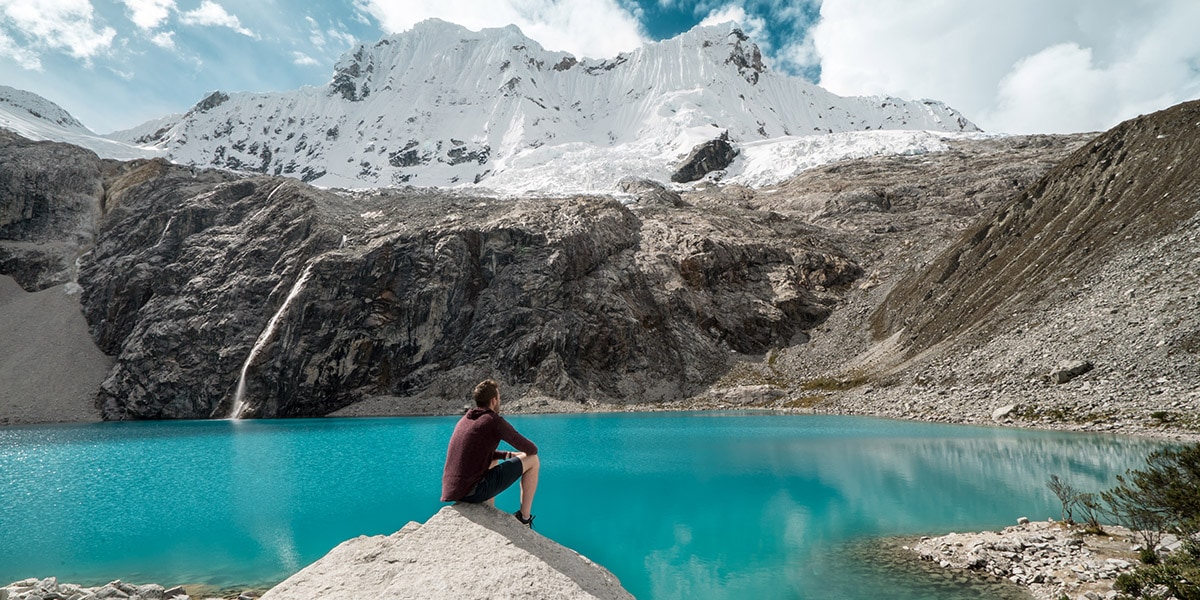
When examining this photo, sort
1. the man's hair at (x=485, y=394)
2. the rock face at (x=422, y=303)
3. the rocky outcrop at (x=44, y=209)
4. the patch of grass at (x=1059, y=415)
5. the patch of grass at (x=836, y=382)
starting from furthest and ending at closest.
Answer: the rocky outcrop at (x=44, y=209) → the rock face at (x=422, y=303) → the patch of grass at (x=836, y=382) → the patch of grass at (x=1059, y=415) → the man's hair at (x=485, y=394)

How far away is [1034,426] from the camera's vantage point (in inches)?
1505

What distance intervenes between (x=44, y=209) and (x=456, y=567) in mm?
145926

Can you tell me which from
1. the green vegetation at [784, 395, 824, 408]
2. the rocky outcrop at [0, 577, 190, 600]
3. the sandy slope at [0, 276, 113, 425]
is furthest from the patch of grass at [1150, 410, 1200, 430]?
the sandy slope at [0, 276, 113, 425]

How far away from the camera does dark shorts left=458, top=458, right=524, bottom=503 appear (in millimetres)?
8234

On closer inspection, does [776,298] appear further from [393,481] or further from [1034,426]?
[393,481]

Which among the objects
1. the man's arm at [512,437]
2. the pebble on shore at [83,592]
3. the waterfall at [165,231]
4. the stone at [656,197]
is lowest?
the pebble on shore at [83,592]

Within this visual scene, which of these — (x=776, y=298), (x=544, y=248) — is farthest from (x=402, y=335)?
(x=776, y=298)

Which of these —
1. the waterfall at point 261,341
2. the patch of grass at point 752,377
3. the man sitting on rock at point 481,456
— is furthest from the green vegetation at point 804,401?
the waterfall at point 261,341

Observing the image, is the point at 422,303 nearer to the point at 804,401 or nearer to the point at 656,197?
the point at 804,401

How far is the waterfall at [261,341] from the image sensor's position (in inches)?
3169

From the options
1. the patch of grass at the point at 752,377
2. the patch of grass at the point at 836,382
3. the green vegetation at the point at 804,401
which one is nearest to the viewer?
the patch of grass at the point at 836,382

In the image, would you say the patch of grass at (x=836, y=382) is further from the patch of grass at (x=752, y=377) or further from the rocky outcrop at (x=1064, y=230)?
the rocky outcrop at (x=1064, y=230)

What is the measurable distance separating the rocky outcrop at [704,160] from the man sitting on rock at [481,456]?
164800 mm

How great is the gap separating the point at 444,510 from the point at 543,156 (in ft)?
631
